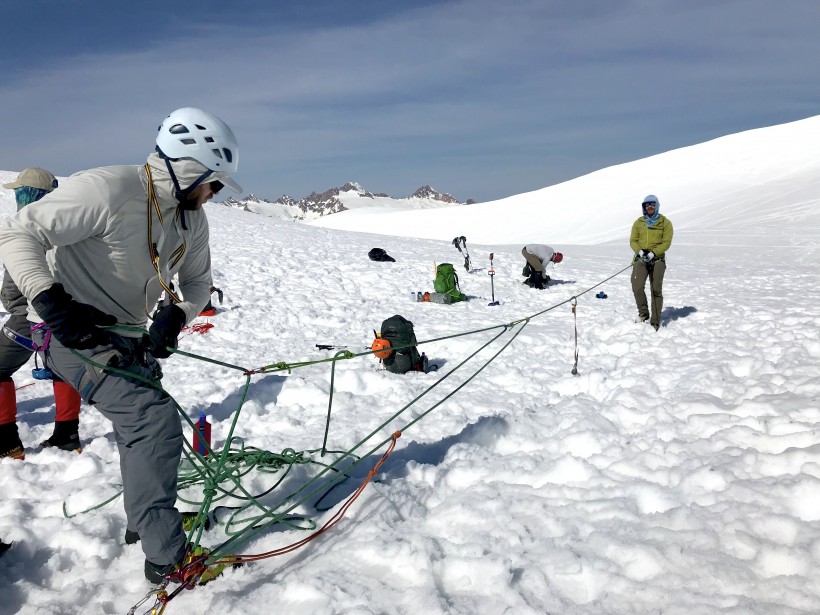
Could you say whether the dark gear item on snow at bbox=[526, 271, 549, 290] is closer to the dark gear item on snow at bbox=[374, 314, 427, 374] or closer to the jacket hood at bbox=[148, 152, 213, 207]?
the dark gear item on snow at bbox=[374, 314, 427, 374]

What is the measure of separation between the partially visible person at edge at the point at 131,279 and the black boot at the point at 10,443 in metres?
1.81

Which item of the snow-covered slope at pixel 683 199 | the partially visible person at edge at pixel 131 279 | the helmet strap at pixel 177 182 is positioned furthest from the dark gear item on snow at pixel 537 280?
the snow-covered slope at pixel 683 199

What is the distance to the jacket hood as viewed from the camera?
117 inches

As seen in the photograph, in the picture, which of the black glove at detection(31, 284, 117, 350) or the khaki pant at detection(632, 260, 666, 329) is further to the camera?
the khaki pant at detection(632, 260, 666, 329)

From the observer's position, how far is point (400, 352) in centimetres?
726

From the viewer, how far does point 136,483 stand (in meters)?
2.85

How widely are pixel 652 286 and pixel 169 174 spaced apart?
7802mm

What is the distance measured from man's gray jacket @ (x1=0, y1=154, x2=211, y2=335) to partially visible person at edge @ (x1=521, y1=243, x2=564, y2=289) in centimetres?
1135

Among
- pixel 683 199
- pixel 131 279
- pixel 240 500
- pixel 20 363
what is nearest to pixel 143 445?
pixel 131 279

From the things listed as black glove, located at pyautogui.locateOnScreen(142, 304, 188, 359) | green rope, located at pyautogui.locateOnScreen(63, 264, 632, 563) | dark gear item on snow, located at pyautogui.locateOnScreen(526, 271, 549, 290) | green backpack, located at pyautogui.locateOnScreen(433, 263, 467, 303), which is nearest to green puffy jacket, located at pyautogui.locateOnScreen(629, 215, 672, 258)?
green backpack, located at pyautogui.locateOnScreen(433, 263, 467, 303)

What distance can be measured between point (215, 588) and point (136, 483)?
643 millimetres

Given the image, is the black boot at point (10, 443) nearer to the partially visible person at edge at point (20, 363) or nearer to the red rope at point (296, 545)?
the partially visible person at edge at point (20, 363)

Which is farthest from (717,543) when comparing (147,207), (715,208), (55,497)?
(715,208)

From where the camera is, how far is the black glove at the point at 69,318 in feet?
8.61
